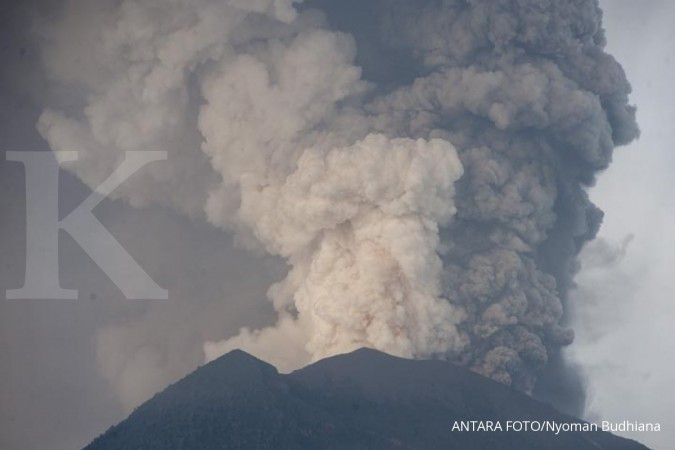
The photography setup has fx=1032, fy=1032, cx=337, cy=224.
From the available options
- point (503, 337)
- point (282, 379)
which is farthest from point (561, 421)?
point (282, 379)

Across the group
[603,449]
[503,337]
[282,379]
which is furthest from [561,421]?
[282,379]

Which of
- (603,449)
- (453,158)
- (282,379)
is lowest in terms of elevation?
(603,449)

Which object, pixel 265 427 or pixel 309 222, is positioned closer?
pixel 265 427

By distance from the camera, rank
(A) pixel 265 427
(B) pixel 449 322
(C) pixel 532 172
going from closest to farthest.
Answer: (A) pixel 265 427 < (B) pixel 449 322 < (C) pixel 532 172

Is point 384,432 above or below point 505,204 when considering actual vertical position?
below

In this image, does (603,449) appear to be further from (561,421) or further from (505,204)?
(505,204)

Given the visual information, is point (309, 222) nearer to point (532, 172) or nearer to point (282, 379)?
point (282, 379)

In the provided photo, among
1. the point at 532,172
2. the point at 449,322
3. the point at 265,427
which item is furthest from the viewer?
the point at 532,172
